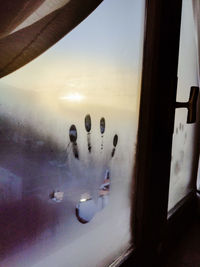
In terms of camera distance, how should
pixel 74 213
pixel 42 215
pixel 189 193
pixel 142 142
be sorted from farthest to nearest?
pixel 189 193 < pixel 142 142 < pixel 74 213 < pixel 42 215

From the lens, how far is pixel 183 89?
2133 mm

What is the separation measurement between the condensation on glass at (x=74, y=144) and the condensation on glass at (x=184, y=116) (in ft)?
2.47

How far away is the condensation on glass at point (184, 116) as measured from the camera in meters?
2.04

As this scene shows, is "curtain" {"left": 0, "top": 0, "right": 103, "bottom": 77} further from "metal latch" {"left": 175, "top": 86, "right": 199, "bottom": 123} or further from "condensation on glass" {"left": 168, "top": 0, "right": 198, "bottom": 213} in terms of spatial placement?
"condensation on glass" {"left": 168, "top": 0, "right": 198, "bottom": 213}

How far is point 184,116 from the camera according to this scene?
7.06 feet

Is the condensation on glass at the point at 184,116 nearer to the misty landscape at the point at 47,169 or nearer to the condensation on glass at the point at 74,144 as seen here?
the condensation on glass at the point at 74,144

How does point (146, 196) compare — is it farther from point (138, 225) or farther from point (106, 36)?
point (106, 36)

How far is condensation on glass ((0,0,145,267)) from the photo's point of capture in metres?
0.83

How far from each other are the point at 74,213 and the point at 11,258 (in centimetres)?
33

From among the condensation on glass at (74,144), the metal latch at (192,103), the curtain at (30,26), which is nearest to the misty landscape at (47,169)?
the condensation on glass at (74,144)

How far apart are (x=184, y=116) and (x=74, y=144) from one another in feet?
4.58

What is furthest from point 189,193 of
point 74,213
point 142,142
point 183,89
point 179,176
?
point 74,213

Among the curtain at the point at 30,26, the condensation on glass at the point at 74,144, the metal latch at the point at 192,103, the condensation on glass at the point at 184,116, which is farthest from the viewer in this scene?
the condensation on glass at the point at 184,116

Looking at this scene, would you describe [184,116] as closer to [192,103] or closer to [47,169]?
[192,103]
